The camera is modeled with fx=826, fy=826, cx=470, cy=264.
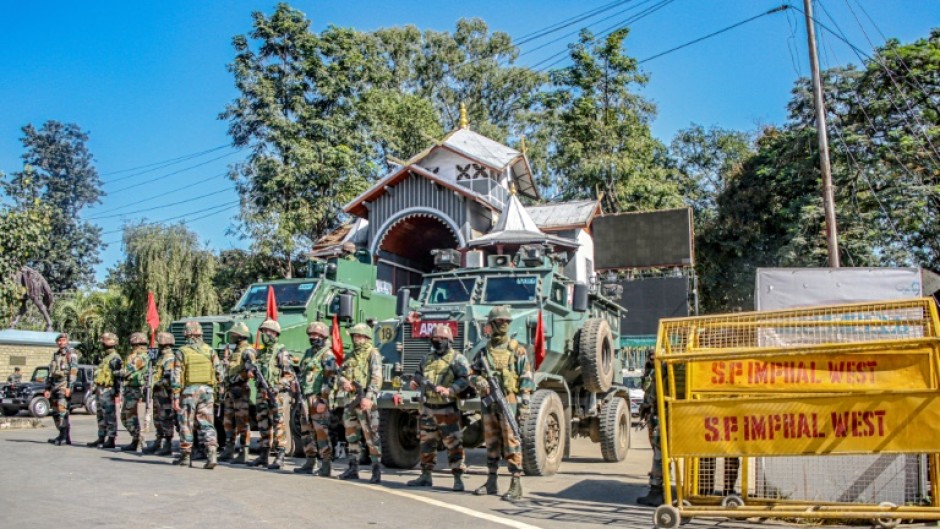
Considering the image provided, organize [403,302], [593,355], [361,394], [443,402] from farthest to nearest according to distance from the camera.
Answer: [403,302] → [593,355] → [361,394] → [443,402]

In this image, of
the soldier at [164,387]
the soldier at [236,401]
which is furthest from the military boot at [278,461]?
the soldier at [164,387]

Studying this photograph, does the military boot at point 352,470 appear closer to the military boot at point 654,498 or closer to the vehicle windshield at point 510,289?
the vehicle windshield at point 510,289

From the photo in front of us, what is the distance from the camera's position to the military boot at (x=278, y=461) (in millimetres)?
10438

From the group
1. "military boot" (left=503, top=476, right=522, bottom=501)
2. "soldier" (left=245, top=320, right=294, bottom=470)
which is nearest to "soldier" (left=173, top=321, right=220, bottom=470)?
"soldier" (left=245, top=320, right=294, bottom=470)

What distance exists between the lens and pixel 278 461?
10.5 meters

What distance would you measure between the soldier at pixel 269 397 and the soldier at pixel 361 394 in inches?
41.4

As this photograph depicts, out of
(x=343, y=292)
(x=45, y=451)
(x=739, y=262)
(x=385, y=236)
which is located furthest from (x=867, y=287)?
A: (x=739, y=262)

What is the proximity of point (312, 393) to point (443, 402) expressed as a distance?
6.29 feet

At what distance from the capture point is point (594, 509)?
7715mm

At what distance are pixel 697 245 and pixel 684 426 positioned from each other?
28.3m

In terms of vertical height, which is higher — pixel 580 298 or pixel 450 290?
pixel 450 290

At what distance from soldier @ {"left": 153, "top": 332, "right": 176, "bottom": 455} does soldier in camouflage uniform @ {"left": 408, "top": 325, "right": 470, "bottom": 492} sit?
3891mm

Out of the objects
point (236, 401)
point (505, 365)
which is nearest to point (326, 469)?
point (236, 401)

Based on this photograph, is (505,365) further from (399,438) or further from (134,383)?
(134,383)
